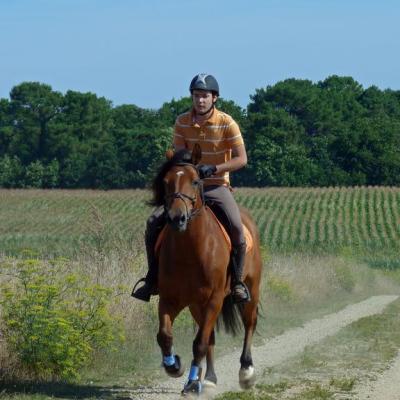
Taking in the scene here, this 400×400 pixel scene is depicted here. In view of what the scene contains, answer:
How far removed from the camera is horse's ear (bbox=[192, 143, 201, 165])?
9.34 meters

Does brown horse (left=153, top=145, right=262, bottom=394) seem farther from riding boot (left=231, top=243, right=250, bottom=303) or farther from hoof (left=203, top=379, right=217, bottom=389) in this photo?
riding boot (left=231, top=243, right=250, bottom=303)

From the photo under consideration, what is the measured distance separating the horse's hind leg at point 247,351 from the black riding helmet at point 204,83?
8.67 feet

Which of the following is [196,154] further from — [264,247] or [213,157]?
[264,247]

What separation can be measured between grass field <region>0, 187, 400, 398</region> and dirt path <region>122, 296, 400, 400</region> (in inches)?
15.4

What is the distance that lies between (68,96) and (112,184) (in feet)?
61.1

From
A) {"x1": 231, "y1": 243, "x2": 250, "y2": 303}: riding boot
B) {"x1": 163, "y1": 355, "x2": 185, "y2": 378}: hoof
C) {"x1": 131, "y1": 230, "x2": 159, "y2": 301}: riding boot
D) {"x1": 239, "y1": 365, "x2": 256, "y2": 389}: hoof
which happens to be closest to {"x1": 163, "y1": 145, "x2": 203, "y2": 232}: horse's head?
Answer: {"x1": 131, "y1": 230, "x2": 159, "y2": 301}: riding boot

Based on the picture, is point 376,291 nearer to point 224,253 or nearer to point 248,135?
point 224,253

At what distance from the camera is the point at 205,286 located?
9.26 meters

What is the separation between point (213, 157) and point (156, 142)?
94547mm

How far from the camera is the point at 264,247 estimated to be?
26.6m

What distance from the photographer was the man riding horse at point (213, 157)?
974 cm

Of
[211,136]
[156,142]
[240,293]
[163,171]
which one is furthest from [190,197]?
[156,142]

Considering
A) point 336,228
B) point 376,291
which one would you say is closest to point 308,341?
point 376,291

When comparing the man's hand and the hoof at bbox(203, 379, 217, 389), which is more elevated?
the man's hand
